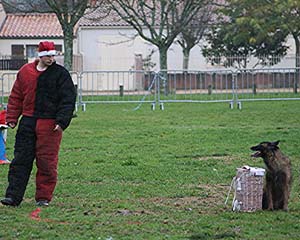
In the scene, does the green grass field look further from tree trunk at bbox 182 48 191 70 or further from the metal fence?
tree trunk at bbox 182 48 191 70

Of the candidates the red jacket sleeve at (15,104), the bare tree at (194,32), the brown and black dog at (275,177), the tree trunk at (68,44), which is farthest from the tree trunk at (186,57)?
the brown and black dog at (275,177)

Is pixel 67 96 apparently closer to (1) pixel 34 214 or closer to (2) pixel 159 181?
(1) pixel 34 214

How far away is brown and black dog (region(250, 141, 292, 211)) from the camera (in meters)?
9.18

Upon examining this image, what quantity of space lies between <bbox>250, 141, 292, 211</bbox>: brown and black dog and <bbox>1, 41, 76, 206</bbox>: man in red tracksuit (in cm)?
226

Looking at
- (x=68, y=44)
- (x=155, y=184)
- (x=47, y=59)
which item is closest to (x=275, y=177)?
(x=155, y=184)

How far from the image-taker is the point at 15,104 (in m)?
9.78

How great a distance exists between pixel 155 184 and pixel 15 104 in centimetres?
240

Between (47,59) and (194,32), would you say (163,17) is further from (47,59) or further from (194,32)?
(47,59)

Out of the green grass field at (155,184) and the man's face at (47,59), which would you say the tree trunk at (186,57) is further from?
the man's face at (47,59)

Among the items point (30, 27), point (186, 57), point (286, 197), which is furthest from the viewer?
point (30, 27)

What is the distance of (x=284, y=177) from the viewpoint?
9.17 meters

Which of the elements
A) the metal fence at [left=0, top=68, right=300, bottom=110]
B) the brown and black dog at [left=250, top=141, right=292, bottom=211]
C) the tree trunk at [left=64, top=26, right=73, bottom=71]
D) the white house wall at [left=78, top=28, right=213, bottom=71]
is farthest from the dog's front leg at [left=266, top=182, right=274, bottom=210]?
the white house wall at [left=78, top=28, right=213, bottom=71]

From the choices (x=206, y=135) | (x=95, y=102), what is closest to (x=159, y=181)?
(x=206, y=135)

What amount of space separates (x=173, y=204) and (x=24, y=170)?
1762 millimetres
